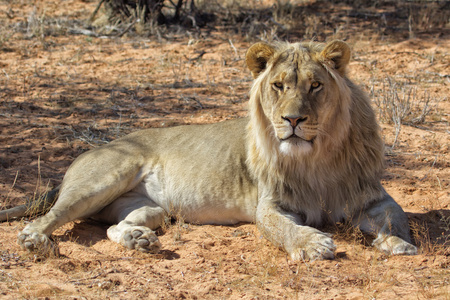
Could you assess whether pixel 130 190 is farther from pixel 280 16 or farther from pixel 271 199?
pixel 280 16

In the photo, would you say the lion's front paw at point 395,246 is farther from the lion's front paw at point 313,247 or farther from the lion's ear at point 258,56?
the lion's ear at point 258,56

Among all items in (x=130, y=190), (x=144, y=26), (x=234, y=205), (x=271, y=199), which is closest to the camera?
(x=271, y=199)

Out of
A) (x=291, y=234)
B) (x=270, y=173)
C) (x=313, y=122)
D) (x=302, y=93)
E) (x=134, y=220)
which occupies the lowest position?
(x=134, y=220)

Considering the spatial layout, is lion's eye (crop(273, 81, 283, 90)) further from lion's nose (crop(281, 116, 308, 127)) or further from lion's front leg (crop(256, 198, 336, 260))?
lion's front leg (crop(256, 198, 336, 260))

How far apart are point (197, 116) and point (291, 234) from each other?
3.27 metres

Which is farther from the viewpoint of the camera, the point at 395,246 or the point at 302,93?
the point at 302,93

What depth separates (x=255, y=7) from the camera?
10.8 metres

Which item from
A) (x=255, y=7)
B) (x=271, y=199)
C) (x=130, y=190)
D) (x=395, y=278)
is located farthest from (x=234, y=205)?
(x=255, y=7)

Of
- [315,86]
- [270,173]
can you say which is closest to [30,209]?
[270,173]

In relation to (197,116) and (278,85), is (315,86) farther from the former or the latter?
(197,116)

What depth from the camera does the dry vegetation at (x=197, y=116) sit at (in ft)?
10.2

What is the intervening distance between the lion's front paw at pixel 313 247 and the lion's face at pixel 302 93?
572 millimetres

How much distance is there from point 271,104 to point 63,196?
Result: 1782 millimetres

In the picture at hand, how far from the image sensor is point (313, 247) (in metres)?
3.41
